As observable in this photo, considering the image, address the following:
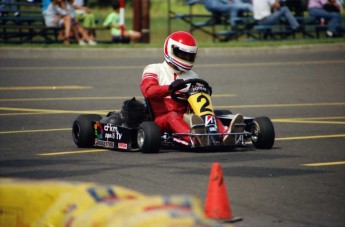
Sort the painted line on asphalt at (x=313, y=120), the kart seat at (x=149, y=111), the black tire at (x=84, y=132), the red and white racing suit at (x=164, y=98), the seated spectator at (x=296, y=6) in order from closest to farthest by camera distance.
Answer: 1. the red and white racing suit at (x=164, y=98)
2. the kart seat at (x=149, y=111)
3. the black tire at (x=84, y=132)
4. the painted line on asphalt at (x=313, y=120)
5. the seated spectator at (x=296, y=6)

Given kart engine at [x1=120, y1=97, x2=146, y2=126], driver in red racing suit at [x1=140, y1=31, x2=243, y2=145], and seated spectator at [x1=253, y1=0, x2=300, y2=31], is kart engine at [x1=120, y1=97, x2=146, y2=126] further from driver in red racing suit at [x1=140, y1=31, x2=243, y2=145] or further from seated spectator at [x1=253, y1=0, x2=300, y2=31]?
seated spectator at [x1=253, y1=0, x2=300, y2=31]

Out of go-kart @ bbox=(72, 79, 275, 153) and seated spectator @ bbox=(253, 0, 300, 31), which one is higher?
go-kart @ bbox=(72, 79, 275, 153)

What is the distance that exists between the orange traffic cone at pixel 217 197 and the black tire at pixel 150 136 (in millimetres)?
3753

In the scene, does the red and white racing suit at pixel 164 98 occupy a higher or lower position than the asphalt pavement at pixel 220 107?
higher

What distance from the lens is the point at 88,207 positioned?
577 centimetres

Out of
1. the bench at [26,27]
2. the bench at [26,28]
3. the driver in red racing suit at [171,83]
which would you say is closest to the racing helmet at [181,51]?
the driver in red racing suit at [171,83]

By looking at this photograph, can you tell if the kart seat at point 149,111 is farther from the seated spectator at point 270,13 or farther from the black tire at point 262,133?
the seated spectator at point 270,13

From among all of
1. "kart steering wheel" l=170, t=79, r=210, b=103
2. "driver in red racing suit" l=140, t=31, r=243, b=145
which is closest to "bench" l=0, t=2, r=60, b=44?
"driver in red racing suit" l=140, t=31, r=243, b=145

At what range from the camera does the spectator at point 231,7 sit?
1125 inches

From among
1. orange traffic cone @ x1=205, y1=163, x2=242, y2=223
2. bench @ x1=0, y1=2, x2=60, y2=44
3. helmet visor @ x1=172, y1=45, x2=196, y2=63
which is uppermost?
orange traffic cone @ x1=205, y1=163, x2=242, y2=223

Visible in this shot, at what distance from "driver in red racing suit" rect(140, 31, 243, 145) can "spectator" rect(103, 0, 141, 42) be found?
50.0ft

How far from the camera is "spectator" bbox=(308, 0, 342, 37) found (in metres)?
29.3

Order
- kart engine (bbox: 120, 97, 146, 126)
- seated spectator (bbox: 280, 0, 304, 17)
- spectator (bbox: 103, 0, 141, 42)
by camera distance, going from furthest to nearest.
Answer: seated spectator (bbox: 280, 0, 304, 17)
spectator (bbox: 103, 0, 141, 42)
kart engine (bbox: 120, 97, 146, 126)

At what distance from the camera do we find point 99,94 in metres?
18.4
